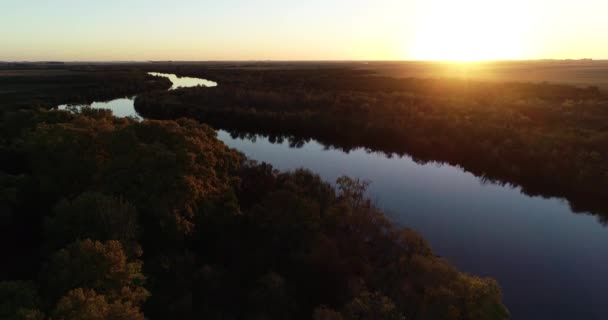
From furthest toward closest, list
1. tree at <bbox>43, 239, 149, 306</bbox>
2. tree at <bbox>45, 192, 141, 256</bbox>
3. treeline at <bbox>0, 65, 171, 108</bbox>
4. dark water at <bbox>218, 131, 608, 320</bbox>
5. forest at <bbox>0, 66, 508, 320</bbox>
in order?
treeline at <bbox>0, 65, 171, 108</bbox>, dark water at <bbox>218, 131, 608, 320</bbox>, tree at <bbox>45, 192, 141, 256</bbox>, forest at <bbox>0, 66, 508, 320</bbox>, tree at <bbox>43, 239, 149, 306</bbox>

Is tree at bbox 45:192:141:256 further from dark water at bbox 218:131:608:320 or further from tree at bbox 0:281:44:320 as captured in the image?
dark water at bbox 218:131:608:320

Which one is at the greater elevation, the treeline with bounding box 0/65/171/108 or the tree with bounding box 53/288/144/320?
the treeline with bounding box 0/65/171/108

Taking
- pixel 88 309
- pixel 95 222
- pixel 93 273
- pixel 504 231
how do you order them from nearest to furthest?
pixel 88 309, pixel 93 273, pixel 95 222, pixel 504 231

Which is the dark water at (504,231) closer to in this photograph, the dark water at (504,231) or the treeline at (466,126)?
the dark water at (504,231)

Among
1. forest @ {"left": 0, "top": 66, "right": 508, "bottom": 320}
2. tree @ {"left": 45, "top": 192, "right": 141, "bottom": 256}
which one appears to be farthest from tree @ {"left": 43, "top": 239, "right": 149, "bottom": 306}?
tree @ {"left": 45, "top": 192, "right": 141, "bottom": 256}

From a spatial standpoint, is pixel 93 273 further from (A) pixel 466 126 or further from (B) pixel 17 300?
(A) pixel 466 126

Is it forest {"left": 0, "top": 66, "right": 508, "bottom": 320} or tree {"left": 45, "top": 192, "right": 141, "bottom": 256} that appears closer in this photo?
forest {"left": 0, "top": 66, "right": 508, "bottom": 320}

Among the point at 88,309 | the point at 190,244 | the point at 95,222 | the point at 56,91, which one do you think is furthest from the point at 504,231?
the point at 56,91

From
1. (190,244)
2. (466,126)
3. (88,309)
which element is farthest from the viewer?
(466,126)
